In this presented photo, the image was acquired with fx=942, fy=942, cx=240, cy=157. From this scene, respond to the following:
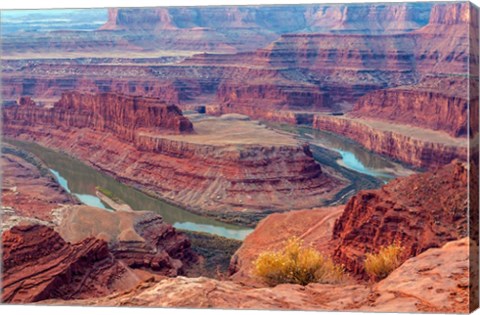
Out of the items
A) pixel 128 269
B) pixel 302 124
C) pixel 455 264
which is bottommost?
pixel 302 124

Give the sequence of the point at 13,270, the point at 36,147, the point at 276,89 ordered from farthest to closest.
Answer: the point at 276,89 < the point at 36,147 < the point at 13,270

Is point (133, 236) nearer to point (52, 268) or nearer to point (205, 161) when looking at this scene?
point (52, 268)

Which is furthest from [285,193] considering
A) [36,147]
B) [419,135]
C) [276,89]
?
[276,89]

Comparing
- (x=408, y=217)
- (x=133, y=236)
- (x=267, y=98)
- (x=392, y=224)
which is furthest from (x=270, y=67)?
(x=408, y=217)

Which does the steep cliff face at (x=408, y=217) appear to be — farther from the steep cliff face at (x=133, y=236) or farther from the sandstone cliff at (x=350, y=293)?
the steep cliff face at (x=133, y=236)

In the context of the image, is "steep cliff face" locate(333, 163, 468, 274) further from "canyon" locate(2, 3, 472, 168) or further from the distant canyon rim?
"canyon" locate(2, 3, 472, 168)

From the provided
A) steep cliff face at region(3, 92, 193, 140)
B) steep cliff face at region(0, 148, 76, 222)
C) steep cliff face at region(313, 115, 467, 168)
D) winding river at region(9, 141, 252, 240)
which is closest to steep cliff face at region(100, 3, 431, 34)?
steep cliff face at region(3, 92, 193, 140)

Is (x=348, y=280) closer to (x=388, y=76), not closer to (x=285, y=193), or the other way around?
(x=285, y=193)
